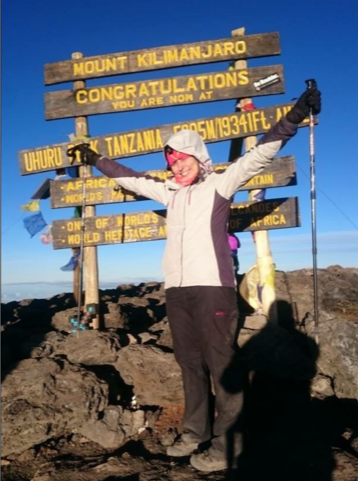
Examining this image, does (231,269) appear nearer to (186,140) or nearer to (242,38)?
(186,140)

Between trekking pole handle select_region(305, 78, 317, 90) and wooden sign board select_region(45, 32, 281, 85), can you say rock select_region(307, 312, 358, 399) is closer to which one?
trekking pole handle select_region(305, 78, 317, 90)

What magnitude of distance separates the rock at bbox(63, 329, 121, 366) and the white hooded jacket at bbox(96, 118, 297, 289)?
1.95 meters

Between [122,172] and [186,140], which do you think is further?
Answer: [122,172]

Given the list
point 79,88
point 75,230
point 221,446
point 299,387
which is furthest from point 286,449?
point 79,88

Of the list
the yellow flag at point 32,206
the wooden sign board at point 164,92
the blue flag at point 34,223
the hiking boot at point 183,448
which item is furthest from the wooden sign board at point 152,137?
the hiking boot at point 183,448

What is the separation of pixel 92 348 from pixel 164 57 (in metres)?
5.40

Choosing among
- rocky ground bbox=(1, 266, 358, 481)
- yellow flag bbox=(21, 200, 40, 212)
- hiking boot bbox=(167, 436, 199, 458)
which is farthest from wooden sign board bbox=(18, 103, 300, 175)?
hiking boot bbox=(167, 436, 199, 458)

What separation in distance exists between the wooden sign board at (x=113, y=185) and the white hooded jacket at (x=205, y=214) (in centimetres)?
278

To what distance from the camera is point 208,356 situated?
4.48 metres

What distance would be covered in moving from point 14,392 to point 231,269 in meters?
3.06

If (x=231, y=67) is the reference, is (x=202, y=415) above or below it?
below

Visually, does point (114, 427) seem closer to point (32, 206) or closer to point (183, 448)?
point (183, 448)

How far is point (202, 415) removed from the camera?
448 cm

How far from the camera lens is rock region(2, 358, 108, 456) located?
4.75 metres
